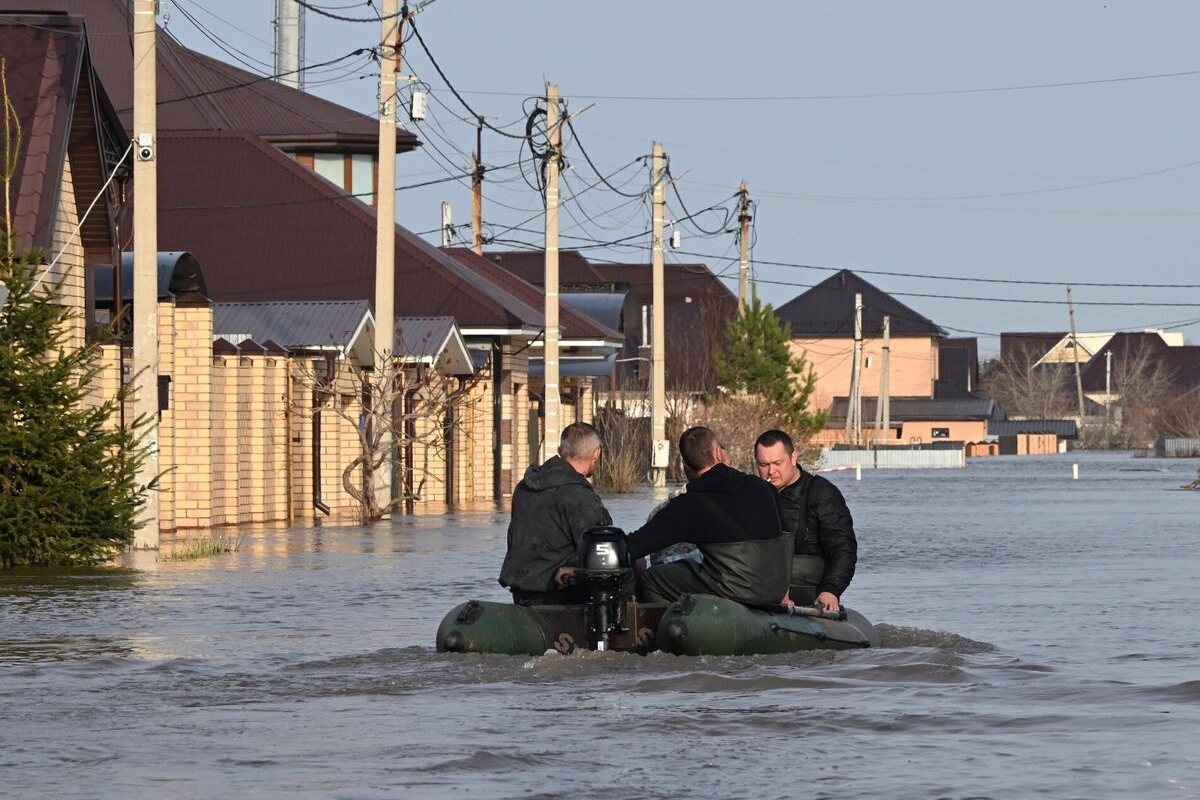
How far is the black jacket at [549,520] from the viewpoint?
14617 mm

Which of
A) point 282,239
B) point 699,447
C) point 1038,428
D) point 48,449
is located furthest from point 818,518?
point 1038,428

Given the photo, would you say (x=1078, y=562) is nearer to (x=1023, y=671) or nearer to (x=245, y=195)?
(x=1023, y=671)

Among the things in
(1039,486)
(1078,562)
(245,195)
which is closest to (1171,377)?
(1039,486)

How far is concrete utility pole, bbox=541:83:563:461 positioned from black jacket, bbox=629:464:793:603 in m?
26.8

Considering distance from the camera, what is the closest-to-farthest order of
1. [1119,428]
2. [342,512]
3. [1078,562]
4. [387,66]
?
[1078,562] → [387,66] → [342,512] → [1119,428]

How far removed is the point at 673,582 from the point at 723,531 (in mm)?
648

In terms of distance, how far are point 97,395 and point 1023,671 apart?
1760 cm

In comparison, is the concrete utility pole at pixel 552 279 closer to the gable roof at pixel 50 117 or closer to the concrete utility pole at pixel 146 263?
the gable roof at pixel 50 117

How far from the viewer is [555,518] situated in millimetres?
14672

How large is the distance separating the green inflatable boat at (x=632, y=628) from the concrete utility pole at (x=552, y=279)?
2661cm

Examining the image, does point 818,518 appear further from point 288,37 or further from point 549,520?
point 288,37

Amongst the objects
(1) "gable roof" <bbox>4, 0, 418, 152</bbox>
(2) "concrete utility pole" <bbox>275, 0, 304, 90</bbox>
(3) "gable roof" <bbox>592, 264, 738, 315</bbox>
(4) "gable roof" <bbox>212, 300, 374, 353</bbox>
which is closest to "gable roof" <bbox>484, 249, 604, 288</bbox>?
(3) "gable roof" <bbox>592, 264, 738, 315</bbox>

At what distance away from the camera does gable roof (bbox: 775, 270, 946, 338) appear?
157m

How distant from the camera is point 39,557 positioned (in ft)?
78.2
